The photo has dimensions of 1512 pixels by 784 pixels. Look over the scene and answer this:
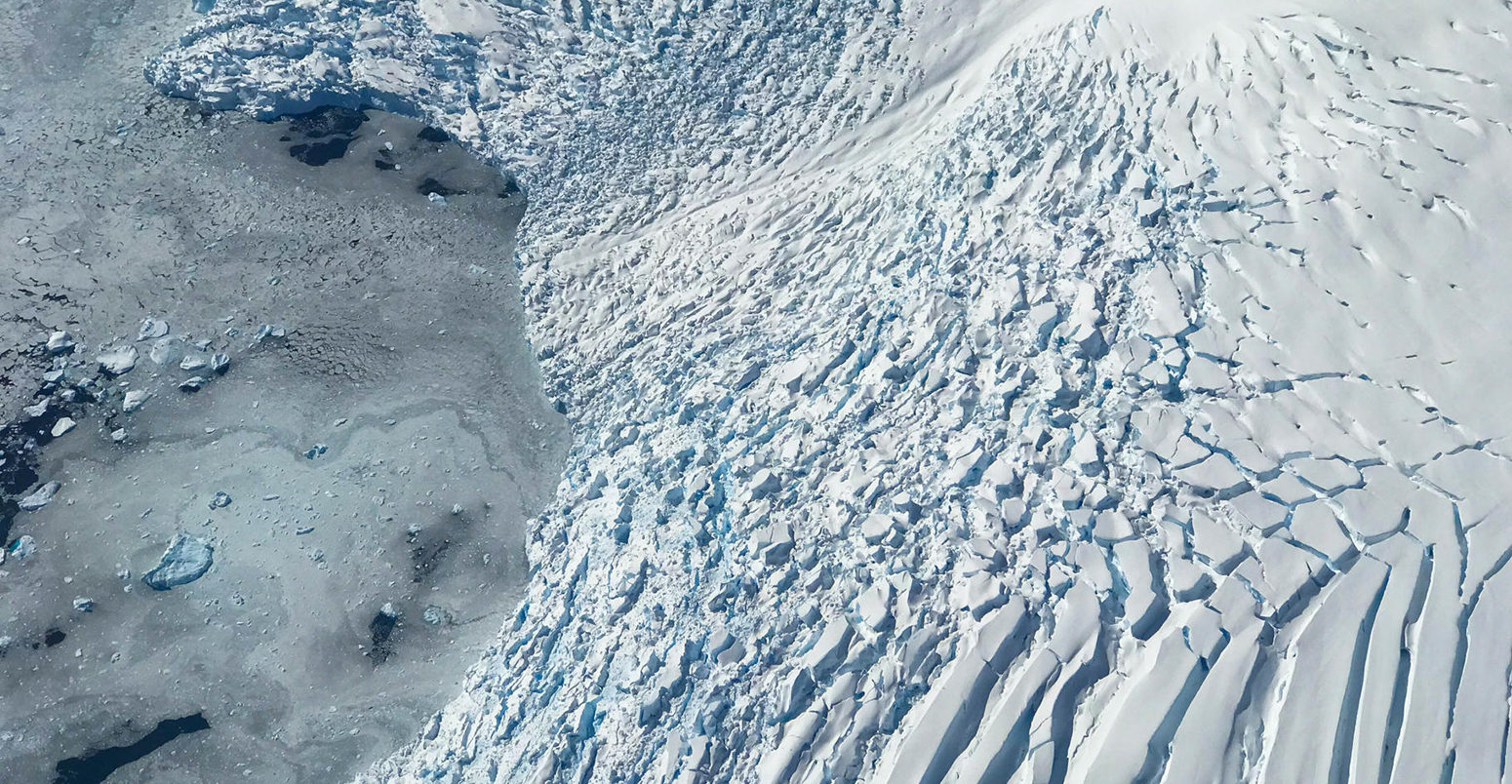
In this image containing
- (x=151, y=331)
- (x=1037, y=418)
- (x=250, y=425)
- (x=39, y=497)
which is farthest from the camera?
(x=151, y=331)

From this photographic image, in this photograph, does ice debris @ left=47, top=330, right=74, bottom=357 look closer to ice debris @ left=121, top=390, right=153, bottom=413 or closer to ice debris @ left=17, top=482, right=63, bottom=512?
ice debris @ left=121, top=390, right=153, bottom=413

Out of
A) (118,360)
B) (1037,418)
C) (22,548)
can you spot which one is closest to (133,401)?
(118,360)

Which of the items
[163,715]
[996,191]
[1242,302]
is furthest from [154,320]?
[1242,302]

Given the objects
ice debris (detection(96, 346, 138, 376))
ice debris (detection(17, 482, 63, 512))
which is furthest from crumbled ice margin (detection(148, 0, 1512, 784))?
ice debris (detection(17, 482, 63, 512))

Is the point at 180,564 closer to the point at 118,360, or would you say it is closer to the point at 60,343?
the point at 118,360

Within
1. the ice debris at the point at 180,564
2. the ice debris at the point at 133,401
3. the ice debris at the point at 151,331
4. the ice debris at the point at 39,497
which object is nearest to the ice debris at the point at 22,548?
the ice debris at the point at 39,497

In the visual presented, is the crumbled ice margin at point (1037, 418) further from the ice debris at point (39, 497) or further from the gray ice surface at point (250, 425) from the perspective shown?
the ice debris at point (39, 497)
